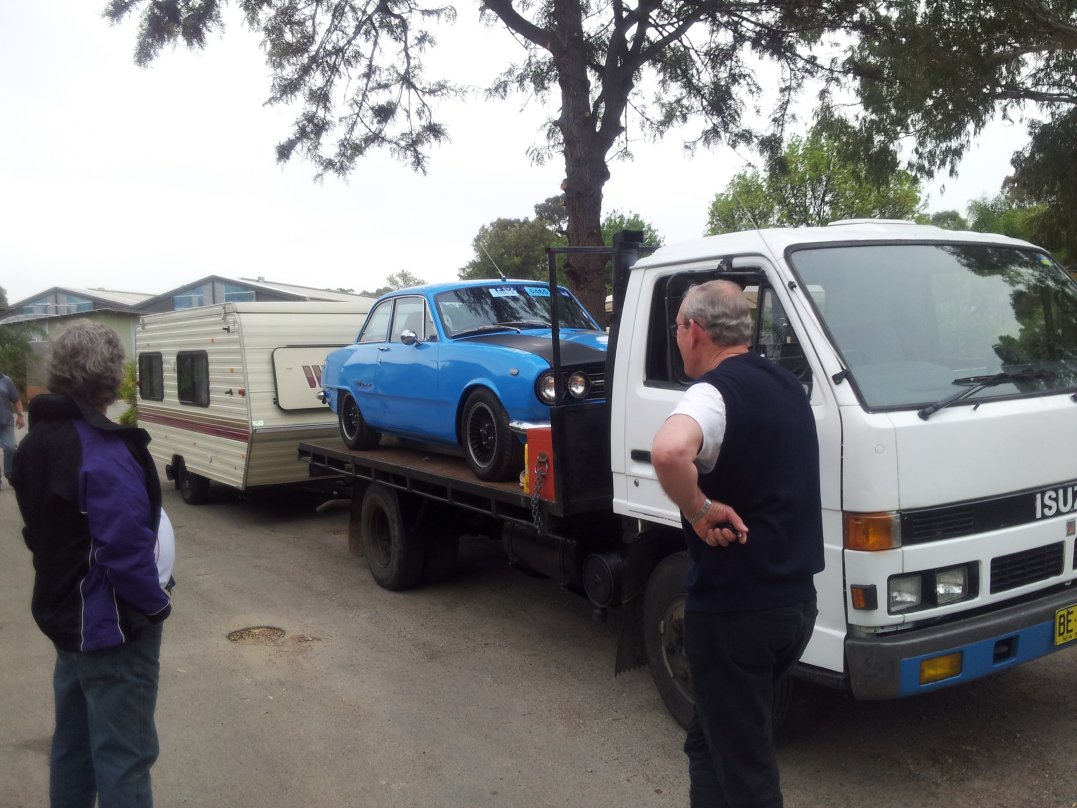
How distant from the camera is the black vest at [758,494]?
2.64 meters

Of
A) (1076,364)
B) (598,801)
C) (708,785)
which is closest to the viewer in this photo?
(708,785)

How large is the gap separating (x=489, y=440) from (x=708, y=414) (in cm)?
365

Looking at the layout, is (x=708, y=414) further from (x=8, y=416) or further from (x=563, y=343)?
(x=8, y=416)

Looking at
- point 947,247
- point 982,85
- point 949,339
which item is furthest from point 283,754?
point 982,85

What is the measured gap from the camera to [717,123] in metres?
11.5

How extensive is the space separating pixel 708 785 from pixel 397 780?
1.76 metres

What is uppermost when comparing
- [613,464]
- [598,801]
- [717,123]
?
[717,123]

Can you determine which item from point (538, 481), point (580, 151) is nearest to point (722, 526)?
point (538, 481)

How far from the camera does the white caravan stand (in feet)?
32.6

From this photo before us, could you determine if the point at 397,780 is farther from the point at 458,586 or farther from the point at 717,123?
the point at 717,123

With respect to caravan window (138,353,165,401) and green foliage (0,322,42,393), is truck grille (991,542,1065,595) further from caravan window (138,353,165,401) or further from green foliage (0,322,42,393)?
green foliage (0,322,42,393)

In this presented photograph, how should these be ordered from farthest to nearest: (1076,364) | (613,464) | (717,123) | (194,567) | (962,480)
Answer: (717,123)
(194,567)
(613,464)
(1076,364)
(962,480)

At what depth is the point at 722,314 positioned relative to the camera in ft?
9.28

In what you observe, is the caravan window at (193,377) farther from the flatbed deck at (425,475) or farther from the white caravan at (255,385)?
the flatbed deck at (425,475)
